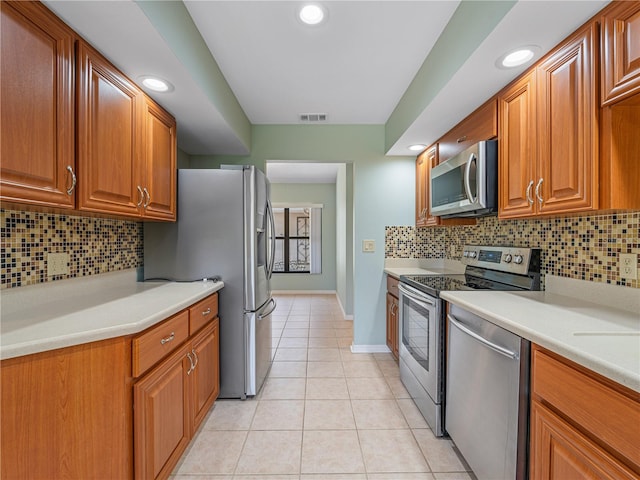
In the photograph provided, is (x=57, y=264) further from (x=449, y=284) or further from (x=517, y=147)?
(x=517, y=147)

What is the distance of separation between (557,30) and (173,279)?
2.53 meters

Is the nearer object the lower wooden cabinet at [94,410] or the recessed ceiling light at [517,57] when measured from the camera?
the lower wooden cabinet at [94,410]

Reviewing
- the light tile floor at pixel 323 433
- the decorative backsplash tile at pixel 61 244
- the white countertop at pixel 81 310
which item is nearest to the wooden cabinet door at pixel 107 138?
the decorative backsplash tile at pixel 61 244

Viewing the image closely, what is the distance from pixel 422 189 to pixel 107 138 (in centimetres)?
257

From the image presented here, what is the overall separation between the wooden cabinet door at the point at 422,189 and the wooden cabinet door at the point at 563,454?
2.03 m

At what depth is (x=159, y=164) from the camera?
6.29 feet

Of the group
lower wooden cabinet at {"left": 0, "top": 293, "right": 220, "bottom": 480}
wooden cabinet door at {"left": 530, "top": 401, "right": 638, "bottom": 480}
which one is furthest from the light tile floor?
wooden cabinet door at {"left": 530, "top": 401, "right": 638, "bottom": 480}

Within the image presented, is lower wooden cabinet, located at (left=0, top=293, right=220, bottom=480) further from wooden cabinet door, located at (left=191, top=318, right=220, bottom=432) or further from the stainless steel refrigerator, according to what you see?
the stainless steel refrigerator

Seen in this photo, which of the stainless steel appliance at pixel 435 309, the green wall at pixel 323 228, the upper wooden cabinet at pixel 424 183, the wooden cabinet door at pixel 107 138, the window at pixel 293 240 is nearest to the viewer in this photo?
the wooden cabinet door at pixel 107 138

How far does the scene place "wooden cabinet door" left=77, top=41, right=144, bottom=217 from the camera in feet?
4.13

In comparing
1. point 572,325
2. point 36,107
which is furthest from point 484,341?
point 36,107

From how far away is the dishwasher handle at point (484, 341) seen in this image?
1184 millimetres

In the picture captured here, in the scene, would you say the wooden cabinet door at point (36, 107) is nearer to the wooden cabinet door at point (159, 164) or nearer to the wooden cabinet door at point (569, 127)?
the wooden cabinet door at point (159, 164)

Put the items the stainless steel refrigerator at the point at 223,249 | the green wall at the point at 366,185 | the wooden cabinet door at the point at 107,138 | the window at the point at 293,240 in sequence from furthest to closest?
the window at the point at 293,240
the green wall at the point at 366,185
the stainless steel refrigerator at the point at 223,249
the wooden cabinet door at the point at 107,138
